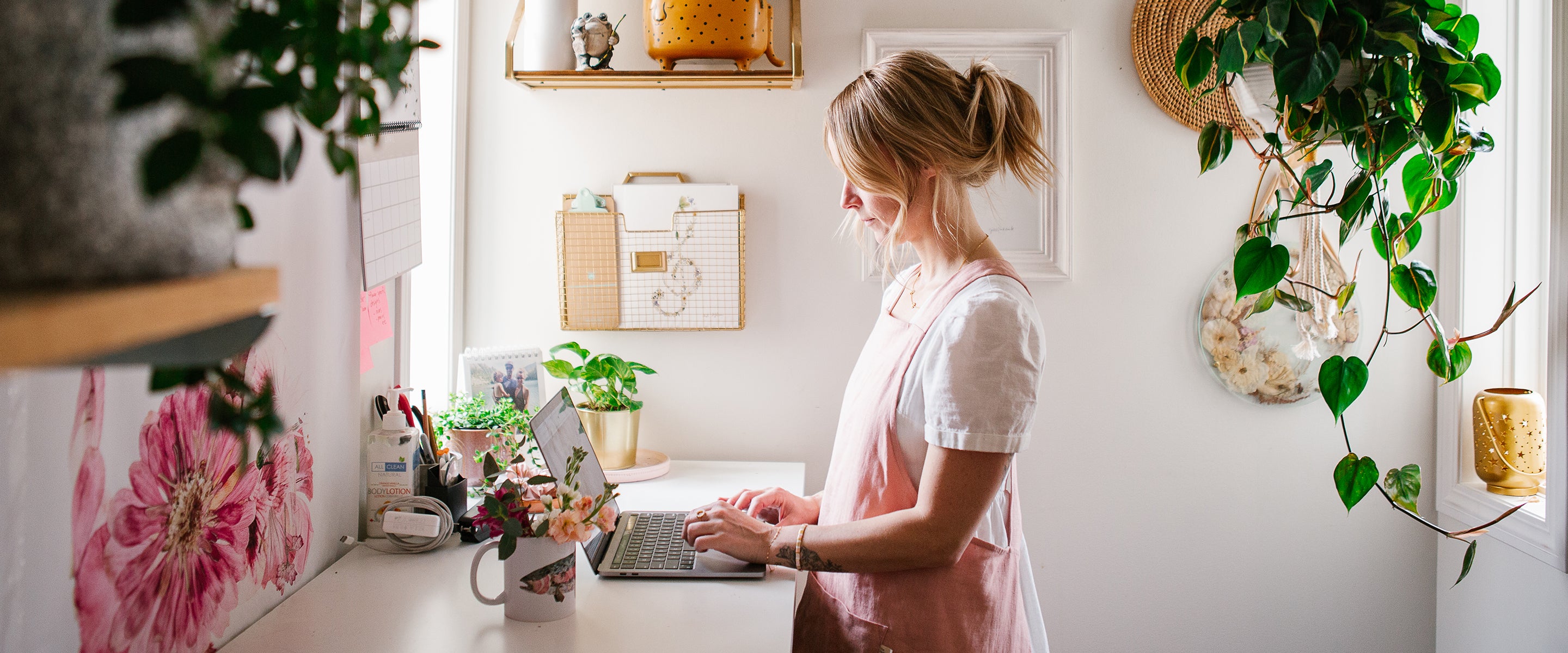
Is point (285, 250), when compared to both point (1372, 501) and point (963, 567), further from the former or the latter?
point (1372, 501)

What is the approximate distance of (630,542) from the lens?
136 centimetres

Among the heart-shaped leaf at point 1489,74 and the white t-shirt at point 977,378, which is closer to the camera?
the white t-shirt at point 977,378

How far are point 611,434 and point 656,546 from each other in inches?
19.3

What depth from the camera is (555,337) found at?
1989 millimetres

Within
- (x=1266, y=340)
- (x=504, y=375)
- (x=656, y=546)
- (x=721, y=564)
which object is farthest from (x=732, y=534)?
(x=1266, y=340)

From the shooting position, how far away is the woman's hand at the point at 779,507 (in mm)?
1391

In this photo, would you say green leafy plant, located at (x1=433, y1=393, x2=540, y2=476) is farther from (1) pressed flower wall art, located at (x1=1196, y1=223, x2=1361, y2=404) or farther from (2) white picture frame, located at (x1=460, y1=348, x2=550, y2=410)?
(1) pressed flower wall art, located at (x1=1196, y1=223, x2=1361, y2=404)

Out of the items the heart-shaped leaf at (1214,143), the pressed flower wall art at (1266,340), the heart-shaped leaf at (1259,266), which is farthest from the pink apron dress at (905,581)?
the pressed flower wall art at (1266,340)

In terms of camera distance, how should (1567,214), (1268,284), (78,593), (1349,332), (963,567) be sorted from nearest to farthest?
(78,593)
(963,567)
(1268,284)
(1567,214)
(1349,332)

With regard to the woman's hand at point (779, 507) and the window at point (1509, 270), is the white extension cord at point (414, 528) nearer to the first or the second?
the woman's hand at point (779, 507)

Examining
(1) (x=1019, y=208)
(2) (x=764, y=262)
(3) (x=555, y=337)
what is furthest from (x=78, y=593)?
(1) (x=1019, y=208)

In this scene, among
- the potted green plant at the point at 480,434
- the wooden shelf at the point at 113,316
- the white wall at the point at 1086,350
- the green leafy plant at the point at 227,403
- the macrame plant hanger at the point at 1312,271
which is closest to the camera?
the wooden shelf at the point at 113,316

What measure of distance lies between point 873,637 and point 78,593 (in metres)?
0.86

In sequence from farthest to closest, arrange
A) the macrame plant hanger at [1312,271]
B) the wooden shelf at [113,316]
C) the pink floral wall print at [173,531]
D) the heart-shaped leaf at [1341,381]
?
the macrame plant hanger at [1312,271] → the heart-shaped leaf at [1341,381] → the pink floral wall print at [173,531] → the wooden shelf at [113,316]
